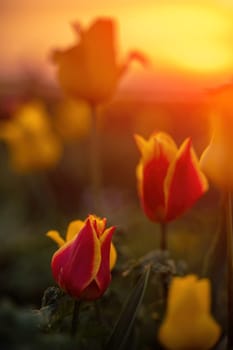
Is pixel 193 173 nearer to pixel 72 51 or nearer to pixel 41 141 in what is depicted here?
pixel 72 51

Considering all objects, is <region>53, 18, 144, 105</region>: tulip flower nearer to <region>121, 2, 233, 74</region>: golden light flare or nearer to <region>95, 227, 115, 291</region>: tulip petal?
<region>121, 2, 233, 74</region>: golden light flare

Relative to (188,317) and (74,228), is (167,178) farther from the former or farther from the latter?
(188,317)

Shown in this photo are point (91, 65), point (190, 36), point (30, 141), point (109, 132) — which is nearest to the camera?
point (91, 65)

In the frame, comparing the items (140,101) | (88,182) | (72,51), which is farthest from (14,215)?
(140,101)

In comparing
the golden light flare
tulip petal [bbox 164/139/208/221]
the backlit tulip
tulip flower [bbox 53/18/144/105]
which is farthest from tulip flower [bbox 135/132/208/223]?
the golden light flare

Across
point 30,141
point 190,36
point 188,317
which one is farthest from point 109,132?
point 188,317

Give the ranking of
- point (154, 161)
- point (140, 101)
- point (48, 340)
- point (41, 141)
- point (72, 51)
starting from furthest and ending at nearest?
point (140, 101)
point (41, 141)
point (72, 51)
point (154, 161)
point (48, 340)

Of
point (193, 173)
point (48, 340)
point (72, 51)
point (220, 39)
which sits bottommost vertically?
point (48, 340)
